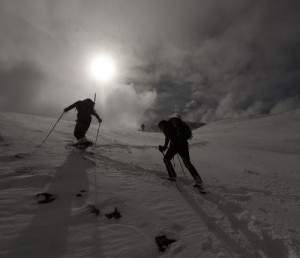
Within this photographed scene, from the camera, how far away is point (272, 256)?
3576 mm

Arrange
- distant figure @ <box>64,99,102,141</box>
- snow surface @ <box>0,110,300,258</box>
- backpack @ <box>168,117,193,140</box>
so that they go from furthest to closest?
distant figure @ <box>64,99,102,141</box>
backpack @ <box>168,117,193,140</box>
snow surface @ <box>0,110,300,258</box>

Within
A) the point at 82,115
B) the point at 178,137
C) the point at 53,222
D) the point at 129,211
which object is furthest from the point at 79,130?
the point at 53,222

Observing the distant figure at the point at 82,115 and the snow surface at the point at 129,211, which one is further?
the distant figure at the point at 82,115

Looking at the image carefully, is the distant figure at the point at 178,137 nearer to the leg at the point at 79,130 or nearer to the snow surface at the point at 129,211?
the snow surface at the point at 129,211

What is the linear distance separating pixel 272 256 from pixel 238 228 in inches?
31.8

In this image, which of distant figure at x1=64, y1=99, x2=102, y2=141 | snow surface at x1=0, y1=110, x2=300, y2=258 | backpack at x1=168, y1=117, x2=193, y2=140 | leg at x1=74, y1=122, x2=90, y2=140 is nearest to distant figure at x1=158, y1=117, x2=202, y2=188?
backpack at x1=168, y1=117, x2=193, y2=140

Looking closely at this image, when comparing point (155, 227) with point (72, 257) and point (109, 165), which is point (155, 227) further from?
point (109, 165)

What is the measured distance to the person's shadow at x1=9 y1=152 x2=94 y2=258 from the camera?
2982 millimetres

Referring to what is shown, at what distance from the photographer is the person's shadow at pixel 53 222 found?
2.98 m

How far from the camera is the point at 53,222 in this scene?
3.63 m

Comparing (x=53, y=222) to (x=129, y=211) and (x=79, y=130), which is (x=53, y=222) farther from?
(x=79, y=130)

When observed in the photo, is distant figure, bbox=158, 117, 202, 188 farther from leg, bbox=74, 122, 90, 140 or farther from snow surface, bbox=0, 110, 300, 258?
leg, bbox=74, 122, 90, 140

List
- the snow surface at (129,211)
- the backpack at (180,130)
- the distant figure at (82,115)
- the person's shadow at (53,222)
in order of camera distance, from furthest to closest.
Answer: the distant figure at (82,115)
the backpack at (180,130)
the snow surface at (129,211)
the person's shadow at (53,222)

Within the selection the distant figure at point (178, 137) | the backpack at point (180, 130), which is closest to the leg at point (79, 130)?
the distant figure at point (178, 137)
